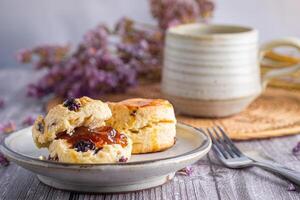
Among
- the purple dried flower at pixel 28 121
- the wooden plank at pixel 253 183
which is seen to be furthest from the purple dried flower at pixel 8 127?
the wooden plank at pixel 253 183

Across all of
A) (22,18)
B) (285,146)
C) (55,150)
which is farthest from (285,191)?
(22,18)

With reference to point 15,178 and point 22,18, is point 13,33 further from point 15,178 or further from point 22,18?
point 15,178

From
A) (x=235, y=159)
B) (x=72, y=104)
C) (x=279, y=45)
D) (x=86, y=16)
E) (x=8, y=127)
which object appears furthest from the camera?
(x=86, y=16)

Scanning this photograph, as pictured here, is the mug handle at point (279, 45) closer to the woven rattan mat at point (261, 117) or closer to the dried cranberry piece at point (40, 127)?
the woven rattan mat at point (261, 117)

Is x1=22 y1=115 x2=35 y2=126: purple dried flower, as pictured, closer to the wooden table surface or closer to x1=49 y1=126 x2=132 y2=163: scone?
the wooden table surface

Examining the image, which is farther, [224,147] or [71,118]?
[224,147]

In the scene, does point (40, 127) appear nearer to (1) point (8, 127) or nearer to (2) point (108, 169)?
(2) point (108, 169)

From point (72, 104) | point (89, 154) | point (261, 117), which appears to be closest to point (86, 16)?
point (261, 117)
